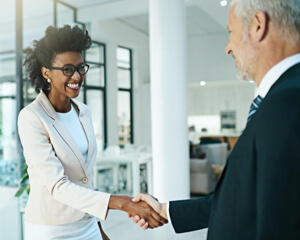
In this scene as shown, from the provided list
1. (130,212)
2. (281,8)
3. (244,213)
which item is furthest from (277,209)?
(130,212)

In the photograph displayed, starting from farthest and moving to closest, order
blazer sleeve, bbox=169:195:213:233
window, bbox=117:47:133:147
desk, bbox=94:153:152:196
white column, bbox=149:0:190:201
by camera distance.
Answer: window, bbox=117:47:133:147 → desk, bbox=94:153:152:196 → white column, bbox=149:0:190:201 → blazer sleeve, bbox=169:195:213:233

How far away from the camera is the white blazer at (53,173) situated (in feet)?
4.88

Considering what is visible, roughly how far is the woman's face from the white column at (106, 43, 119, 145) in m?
7.29

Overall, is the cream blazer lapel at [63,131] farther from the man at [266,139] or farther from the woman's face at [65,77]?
the man at [266,139]

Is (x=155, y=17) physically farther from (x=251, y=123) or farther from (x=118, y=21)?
(x=118, y=21)

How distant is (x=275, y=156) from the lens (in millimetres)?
754

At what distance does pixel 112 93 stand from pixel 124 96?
3.46 feet

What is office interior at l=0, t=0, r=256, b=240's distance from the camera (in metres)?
3.81

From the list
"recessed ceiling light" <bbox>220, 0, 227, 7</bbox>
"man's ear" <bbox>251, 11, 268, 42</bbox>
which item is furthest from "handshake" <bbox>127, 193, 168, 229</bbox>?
"recessed ceiling light" <bbox>220, 0, 227, 7</bbox>

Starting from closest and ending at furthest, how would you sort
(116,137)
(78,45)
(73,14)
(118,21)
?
(78,45) < (73,14) < (118,21) < (116,137)

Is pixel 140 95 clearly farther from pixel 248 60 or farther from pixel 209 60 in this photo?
pixel 248 60

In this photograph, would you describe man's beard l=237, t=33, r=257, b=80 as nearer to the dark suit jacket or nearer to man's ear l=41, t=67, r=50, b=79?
the dark suit jacket

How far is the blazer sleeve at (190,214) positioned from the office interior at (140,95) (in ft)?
3.39

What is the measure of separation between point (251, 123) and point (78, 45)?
3.44ft
